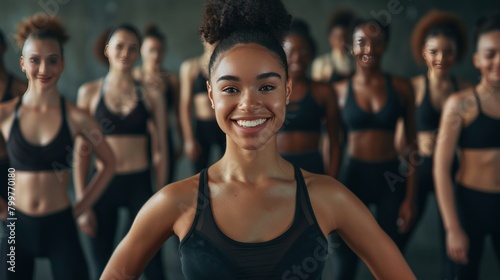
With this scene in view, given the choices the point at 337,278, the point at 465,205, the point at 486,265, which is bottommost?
the point at 486,265

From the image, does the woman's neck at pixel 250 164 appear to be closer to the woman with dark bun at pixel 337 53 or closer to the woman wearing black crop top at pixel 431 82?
the woman wearing black crop top at pixel 431 82

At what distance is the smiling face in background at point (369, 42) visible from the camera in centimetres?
479

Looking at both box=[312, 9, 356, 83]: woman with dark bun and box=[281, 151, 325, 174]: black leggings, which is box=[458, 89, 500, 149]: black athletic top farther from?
box=[312, 9, 356, 83]: woman with dark bun

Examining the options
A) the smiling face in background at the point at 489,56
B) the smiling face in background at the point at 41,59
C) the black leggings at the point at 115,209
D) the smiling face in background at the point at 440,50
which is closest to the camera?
the smiling face in background at the point at 41,59

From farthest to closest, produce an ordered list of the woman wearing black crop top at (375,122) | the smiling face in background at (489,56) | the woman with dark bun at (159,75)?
the woman with dark bun at (159,75) < the woman wearing black crop top at (375,122) < the smiling face in background at (489,56)

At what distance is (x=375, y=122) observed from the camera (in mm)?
4906

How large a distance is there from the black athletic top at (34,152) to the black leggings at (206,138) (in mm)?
2360

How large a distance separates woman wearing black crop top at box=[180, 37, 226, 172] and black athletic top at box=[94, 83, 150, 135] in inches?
32.6

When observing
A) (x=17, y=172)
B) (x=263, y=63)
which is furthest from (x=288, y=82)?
(x=17, y=172)

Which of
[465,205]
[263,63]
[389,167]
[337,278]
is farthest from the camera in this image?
[389,167]

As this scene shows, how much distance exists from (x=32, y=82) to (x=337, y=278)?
2087 mm

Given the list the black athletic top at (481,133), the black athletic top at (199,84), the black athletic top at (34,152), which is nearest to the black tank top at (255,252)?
the black athletic top at (34,152)

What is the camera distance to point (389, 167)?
16.1 ft

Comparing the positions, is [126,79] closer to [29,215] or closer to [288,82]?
[29,215]
